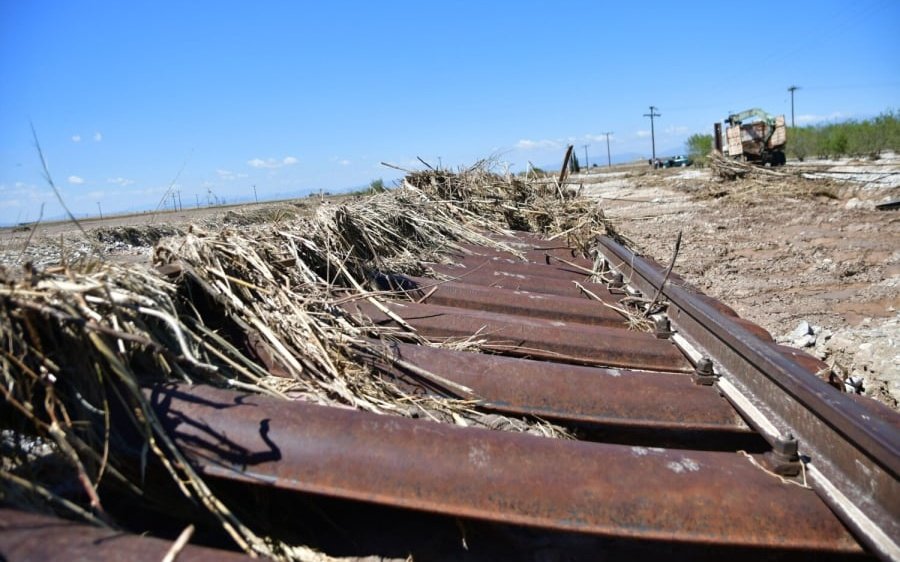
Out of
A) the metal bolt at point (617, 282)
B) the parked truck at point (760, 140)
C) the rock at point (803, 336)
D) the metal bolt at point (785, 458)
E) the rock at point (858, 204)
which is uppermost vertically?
the parked truck at point (760, 140)

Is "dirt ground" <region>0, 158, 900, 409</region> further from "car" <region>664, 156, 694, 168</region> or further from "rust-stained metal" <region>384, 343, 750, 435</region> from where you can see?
"car" <region>664, 156, 694, 168</region>

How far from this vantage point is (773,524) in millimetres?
1200

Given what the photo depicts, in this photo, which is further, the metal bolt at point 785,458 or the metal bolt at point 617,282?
the metal bolt at point 617,282

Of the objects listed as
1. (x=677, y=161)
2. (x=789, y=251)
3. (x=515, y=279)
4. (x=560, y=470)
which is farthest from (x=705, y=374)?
(x=677, y=161)

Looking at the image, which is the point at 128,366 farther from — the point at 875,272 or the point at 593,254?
the point at 875,272

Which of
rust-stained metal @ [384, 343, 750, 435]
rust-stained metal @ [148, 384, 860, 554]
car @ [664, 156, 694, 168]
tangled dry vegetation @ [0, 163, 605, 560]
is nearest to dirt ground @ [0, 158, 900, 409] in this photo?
tangled dry vegetation @ [0, 163, 605, 560]

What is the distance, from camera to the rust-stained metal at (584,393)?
5.59 feet

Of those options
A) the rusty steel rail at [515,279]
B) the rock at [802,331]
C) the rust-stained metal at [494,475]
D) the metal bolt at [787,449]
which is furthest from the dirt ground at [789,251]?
the metal bolt at [787,449]

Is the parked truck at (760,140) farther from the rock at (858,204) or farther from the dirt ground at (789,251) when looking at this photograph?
the rock at (858,204)

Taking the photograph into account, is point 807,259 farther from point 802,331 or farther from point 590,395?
point 590,395

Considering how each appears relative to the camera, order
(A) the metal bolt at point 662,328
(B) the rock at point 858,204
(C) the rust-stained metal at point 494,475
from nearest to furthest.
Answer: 1. (C) the rust-stained metal at point 494,475
2. (A) the metal bolt at point 662,328
3. (B) the rock at point 858,204

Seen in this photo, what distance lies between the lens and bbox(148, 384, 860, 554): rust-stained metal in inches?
45.7

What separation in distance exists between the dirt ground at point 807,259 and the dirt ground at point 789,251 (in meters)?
0.02

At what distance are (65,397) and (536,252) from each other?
4041 mm
